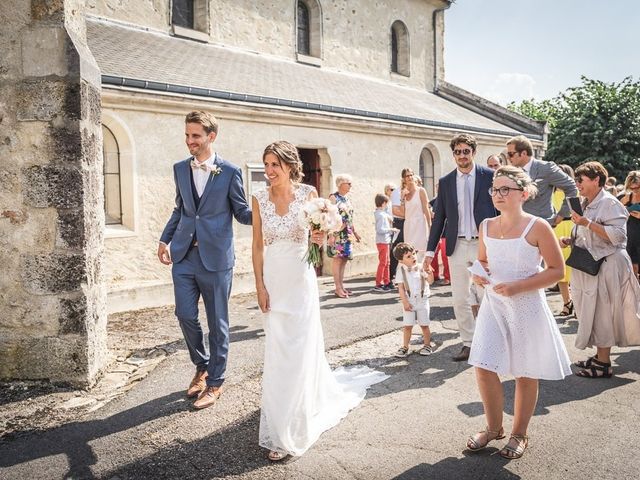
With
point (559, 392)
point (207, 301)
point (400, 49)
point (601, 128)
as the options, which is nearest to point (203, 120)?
Answer: point (207, 301)

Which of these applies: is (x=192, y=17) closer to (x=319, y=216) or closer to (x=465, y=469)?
(x=319, y=216)

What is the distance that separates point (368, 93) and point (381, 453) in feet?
41.0

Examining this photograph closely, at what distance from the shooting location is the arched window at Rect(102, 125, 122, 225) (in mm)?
8320

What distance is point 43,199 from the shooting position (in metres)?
4.58

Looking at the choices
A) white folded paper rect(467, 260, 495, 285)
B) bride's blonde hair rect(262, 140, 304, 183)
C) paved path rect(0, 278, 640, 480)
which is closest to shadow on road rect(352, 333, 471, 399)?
paved path rect(0, 278, 640, 480)

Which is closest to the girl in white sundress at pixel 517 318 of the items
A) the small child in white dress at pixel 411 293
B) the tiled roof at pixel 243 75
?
the small child in white dress at pixel 411 293

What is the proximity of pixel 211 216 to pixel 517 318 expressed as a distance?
2.50m

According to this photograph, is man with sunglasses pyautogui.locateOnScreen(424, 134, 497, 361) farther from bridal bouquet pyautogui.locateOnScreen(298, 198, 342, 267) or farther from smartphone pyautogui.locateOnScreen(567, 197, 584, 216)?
bridal bouquet pyautogui.locateOnScreen(298, 198, 342, 267)

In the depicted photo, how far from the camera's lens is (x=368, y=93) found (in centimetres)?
1445

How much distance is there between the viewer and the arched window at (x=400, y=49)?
57.4 feet

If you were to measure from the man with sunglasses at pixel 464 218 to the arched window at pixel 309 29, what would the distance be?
416 inches

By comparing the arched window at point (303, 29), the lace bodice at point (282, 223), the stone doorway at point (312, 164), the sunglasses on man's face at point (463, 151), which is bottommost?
the lace bodice at point (282, 223)

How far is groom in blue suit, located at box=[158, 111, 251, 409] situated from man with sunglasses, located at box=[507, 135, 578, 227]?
2964 mm

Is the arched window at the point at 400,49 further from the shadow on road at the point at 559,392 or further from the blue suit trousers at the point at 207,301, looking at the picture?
the blue suit trousers at the point at 207,301
